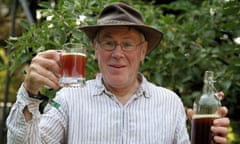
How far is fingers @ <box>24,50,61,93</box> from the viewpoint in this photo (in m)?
2.22

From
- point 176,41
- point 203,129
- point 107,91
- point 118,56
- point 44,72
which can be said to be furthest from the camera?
point 176,41

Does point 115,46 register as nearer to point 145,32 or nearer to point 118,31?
point 118,31

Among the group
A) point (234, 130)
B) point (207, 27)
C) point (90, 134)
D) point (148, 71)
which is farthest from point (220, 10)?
point (90, 134)

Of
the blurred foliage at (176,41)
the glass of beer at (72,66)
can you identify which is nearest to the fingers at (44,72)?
the glass of beer at (72,66)

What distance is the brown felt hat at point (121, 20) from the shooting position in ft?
9.32

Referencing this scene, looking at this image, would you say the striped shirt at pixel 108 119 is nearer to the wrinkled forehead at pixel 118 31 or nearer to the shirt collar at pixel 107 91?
the shirt collar at pixel 107 91

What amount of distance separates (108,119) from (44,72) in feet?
2.33

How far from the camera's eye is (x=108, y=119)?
9.36 feet

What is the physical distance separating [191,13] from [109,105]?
163 cm

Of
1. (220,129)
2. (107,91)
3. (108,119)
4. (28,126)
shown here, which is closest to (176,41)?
(107,91)

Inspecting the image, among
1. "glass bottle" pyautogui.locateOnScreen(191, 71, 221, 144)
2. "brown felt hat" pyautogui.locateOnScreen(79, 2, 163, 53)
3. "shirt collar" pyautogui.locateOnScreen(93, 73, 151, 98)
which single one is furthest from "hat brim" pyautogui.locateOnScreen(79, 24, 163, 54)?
"glass bottle" pyautogui.locateOnScreen(191, 71, 221, 144)

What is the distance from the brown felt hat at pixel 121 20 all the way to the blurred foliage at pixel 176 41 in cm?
50

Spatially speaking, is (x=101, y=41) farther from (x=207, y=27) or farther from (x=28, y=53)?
(x=207, y=27)

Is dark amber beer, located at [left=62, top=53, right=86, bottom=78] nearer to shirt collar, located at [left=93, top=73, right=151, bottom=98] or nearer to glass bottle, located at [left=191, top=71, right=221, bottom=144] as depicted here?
glass bottle, located at [left=191, top=71, right=221, bottom=144]
